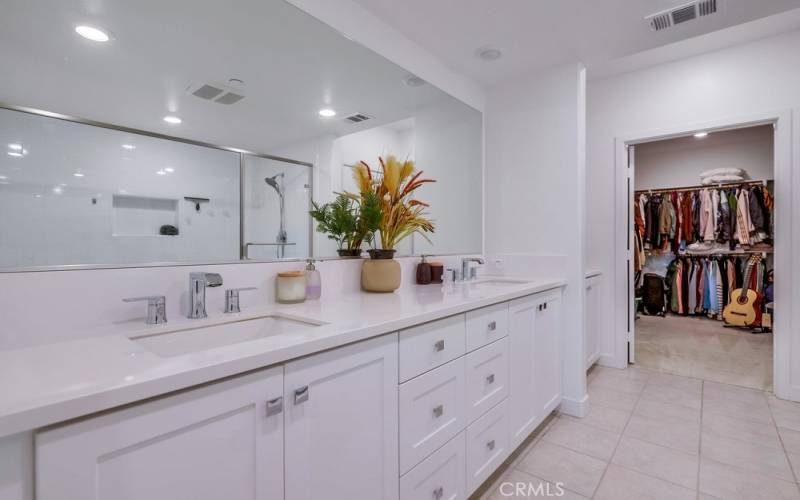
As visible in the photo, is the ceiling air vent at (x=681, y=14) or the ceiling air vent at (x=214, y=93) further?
the ceiling air vent at (x=681, y=14)

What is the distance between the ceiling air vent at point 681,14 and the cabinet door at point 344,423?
216 centimetres

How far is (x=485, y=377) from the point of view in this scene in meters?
1.59

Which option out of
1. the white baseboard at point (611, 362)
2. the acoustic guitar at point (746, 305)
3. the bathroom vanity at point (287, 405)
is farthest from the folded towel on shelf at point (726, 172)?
the bathroom vanity at point (287, 405)

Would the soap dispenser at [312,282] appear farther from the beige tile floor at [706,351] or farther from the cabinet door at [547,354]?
the beige tile floor at [706,351]

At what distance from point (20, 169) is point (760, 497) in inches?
115

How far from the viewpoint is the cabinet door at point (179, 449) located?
22.5 inches

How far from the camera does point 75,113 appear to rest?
1028 mm

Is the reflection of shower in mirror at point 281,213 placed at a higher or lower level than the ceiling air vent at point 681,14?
lower

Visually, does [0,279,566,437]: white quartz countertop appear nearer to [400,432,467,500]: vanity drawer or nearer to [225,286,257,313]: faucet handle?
[225,286,257,313]: faucet handle

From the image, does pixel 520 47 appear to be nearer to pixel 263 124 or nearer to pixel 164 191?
pixel 263 124

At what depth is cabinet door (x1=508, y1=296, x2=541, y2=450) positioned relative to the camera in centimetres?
180

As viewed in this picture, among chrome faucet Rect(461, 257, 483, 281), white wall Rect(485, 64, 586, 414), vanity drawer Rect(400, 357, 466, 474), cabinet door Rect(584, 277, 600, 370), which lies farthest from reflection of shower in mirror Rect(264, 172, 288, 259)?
cabinet door Rect(584, 277, 600, 370)

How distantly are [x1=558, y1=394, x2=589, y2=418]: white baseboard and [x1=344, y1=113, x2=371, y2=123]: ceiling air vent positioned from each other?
7.05ft

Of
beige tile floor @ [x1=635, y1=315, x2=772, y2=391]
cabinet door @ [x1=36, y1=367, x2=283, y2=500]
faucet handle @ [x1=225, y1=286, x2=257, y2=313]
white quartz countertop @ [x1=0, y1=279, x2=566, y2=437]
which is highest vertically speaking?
faucet handle @ [x1=225, y1=286, x2=257, y2=313]
